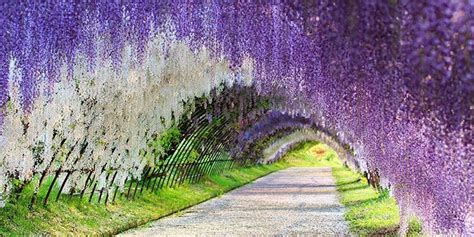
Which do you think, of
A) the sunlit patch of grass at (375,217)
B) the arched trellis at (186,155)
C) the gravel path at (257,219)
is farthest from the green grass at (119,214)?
the gravel path at (257,219)

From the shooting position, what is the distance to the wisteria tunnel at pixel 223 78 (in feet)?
16.3

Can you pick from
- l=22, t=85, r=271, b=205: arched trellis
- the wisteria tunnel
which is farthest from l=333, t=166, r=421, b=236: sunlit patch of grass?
l=22, t=85, r=271, b=205: arched trellis

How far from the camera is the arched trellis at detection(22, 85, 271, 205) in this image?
55.5 feet

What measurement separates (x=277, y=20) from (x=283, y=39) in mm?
514

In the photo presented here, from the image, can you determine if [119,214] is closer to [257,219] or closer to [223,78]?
[257,219]

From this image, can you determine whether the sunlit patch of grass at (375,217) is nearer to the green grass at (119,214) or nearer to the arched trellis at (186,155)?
the green grass at (119,214)

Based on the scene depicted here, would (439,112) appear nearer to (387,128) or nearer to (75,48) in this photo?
(387,128)

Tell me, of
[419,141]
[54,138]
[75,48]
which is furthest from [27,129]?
[419,141]

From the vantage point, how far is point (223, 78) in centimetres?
1577

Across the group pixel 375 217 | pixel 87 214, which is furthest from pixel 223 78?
pixel 375 217

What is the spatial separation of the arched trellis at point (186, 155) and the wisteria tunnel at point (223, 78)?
0.11 m

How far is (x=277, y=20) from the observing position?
25.9 feet

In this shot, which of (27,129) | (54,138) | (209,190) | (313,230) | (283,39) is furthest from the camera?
(209,190)

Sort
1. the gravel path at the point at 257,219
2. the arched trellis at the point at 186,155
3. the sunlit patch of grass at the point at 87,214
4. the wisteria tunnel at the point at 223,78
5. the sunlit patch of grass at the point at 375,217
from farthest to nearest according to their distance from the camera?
the arched trellis at the point at 186,155 → the gravel path at the point at 257,219 → the sunlit patch of grass at the point at 375,217 → the sunlit patch of grass at the point at 87,214 → the wisteria tunnel at the point at 223,78
